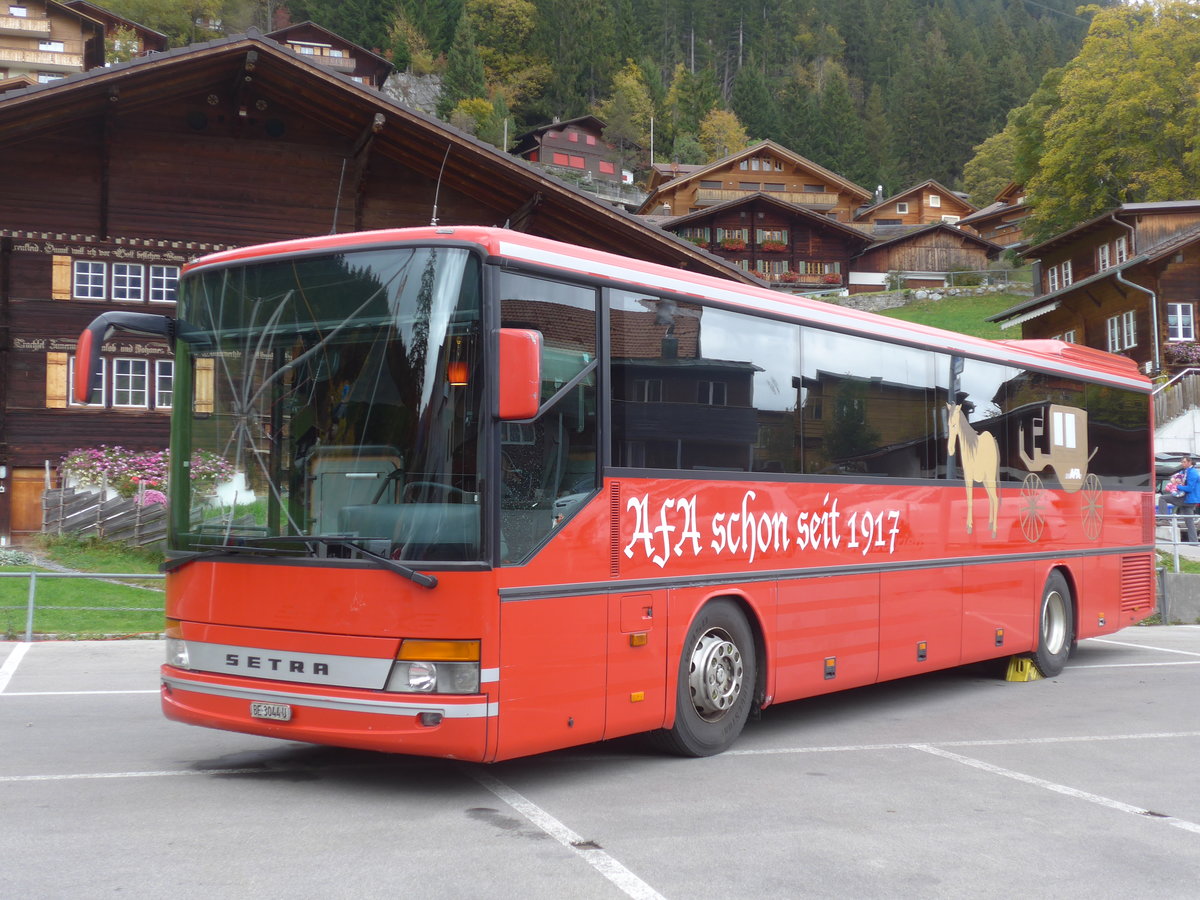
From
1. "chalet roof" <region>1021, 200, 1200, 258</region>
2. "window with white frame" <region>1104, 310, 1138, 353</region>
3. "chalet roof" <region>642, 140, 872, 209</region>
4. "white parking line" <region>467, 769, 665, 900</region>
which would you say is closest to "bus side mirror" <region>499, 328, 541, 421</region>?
"white parking line" <region>467, 769, 665, 900</region>

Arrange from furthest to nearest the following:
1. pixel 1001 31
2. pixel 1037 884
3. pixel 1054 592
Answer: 1. pixel 1001 31
2. pixel 1054 592
3. pixel 1037 884

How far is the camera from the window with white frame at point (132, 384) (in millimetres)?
29594

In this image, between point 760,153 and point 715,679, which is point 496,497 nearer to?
point 715,679

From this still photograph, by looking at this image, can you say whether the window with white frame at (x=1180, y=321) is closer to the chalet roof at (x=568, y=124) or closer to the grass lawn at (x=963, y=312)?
the grass lawn at (x=963, y=312)

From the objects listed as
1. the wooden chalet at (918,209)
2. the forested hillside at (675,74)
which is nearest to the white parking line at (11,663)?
the forested hillside at (675,74)

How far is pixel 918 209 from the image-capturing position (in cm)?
10638

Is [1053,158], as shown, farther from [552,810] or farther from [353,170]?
[552,810]

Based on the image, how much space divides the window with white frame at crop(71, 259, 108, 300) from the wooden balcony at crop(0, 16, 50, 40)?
71.0 meters

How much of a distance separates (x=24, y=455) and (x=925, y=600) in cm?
2412

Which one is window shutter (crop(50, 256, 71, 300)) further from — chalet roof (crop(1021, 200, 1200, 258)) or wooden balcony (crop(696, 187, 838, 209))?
wooden balcony (crop(696, 187, 838, 209))

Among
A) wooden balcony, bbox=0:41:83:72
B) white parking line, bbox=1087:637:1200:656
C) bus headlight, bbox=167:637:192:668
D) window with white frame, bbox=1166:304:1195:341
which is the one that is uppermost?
wooden balcony, bbox=0:41:83:72

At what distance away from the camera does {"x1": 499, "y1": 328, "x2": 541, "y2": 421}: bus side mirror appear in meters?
6.55

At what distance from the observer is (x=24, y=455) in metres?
29.2

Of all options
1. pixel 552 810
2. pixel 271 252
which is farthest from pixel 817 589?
pixel 271 252
